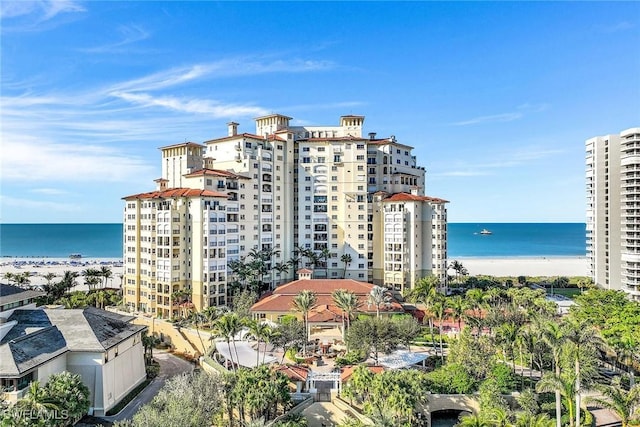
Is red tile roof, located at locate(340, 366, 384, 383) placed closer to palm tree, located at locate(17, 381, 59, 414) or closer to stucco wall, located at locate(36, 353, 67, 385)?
palm tree, located at locate(17, 381, 59, 414)

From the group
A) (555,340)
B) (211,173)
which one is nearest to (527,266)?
(211,173)

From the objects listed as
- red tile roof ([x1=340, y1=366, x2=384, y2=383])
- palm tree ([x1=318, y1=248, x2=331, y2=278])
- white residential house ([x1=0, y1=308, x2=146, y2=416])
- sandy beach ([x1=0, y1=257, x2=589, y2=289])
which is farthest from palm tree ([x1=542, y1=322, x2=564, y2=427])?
sandy beach ([x1=0, y1=257, x2=589, y2=289])

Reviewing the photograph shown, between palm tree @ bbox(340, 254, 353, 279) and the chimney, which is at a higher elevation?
the chimney

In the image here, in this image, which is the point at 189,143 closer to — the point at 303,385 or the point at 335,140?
the point at 335,140

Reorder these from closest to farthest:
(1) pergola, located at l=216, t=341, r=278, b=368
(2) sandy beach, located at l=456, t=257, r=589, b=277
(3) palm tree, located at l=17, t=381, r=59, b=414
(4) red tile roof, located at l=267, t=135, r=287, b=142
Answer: (3) palm tree, located at l=17, t=381, r=59, b=414
(1) pergola, located at l=216, t=341, r=278, b=368
(4) red tile roof, located at l=267, t=135, r=287, b=142
(2) sandy beach, located at l=456, t=257, r=589, b=277

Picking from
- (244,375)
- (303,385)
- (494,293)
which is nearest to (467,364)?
Answer: (303,385)

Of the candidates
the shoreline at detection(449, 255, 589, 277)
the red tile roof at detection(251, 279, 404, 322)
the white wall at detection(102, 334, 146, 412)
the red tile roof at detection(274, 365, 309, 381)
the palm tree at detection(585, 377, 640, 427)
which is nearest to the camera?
the palm tree at detection(585, 377, 640, 427)

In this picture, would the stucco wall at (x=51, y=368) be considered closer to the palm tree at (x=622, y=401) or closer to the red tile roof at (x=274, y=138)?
the palm tree at (x=622, y=401)

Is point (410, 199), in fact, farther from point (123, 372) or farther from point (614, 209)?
point (123, 372)
